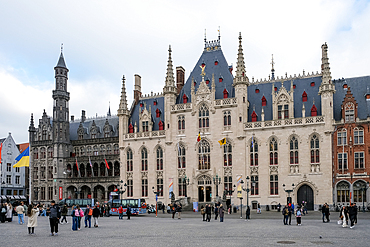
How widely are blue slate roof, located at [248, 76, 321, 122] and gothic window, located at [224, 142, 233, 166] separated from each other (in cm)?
525

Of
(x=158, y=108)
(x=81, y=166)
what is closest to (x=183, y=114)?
(x=158, y=108)

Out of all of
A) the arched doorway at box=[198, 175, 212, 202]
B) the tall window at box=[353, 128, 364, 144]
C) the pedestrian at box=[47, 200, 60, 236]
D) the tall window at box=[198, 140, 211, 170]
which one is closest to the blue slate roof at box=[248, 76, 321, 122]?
the tall window at box=[353, 128, 364, 144]

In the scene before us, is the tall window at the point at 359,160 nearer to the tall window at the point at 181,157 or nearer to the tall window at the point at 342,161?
the tall window at the point at 342,161

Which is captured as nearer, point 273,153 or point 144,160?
point 273,153

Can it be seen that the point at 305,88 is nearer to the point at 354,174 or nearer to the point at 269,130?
the point at 269,130

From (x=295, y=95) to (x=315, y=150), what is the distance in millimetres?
9203

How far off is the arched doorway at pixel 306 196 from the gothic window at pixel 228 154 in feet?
36.3

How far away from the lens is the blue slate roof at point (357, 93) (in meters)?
58.6

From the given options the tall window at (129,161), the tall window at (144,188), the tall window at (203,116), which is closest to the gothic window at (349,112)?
the tall window at (203,116)

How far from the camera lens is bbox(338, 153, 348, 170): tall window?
57.8 metres

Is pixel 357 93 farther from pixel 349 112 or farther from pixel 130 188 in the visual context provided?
pixel 130 188

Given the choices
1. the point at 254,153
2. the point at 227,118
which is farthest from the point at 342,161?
the point at 227,118

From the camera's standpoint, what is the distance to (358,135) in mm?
57750

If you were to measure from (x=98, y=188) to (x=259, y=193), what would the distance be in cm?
3101
